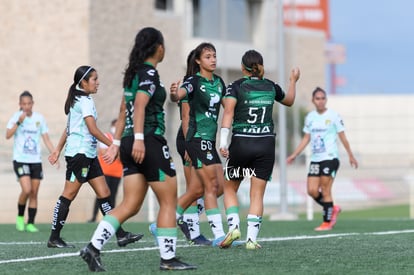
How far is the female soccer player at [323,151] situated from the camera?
14.3 metres

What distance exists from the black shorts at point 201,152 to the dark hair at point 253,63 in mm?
854

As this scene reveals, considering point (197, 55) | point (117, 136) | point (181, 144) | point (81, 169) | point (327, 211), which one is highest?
point (197, 55)

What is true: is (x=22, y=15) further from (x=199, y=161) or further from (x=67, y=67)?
(x=199, y=161)

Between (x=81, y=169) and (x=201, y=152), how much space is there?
1.49m

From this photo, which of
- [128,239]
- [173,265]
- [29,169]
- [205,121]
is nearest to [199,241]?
[128,239]

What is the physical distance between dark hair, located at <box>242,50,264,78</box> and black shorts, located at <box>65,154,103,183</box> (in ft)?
6.79

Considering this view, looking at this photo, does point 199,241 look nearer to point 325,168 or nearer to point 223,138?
point 223,138

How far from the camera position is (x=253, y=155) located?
9680mm

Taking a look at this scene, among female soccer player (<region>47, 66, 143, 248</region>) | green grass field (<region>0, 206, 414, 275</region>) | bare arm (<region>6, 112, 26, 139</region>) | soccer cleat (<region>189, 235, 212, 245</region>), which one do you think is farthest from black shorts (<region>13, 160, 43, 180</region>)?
soccer cleat (<region>189, 235, 212, 245</region>)

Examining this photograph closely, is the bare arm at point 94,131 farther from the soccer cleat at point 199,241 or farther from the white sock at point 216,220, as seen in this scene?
the soccer cleat at point 199,241

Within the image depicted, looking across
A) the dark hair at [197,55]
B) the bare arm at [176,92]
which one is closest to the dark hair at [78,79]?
the dark hair at [197,55]

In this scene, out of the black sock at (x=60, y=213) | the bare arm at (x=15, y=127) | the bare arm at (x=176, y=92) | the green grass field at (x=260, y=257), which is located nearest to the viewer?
the green grass field at (x=260, y=257)

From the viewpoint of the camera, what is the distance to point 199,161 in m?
9.74

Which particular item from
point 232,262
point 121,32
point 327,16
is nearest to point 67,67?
point 121,32
